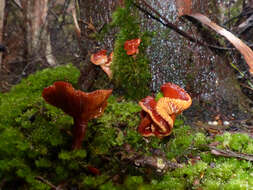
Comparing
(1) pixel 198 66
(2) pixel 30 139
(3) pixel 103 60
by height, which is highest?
(3) pixel 103 60

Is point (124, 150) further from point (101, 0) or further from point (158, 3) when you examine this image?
point (101, 0)

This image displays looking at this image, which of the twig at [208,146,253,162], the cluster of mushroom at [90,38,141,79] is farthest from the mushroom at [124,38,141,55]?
the twig at [208,146,253,162]

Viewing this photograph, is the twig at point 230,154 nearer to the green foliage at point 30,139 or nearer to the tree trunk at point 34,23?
the green foliage at point 30,139

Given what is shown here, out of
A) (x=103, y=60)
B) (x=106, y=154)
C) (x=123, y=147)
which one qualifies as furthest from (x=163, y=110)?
(x=103, y=60)

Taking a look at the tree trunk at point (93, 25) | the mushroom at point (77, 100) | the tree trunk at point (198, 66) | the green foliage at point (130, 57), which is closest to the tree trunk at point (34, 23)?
the tree trunk at point (93, 25)

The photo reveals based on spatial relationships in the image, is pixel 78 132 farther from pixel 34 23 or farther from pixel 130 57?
pixel 34 23
